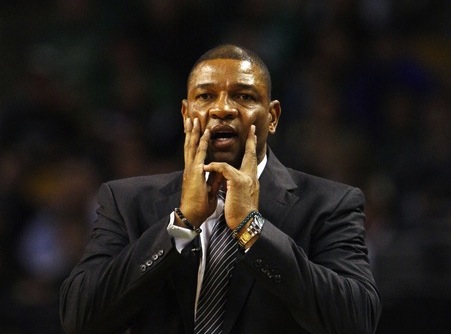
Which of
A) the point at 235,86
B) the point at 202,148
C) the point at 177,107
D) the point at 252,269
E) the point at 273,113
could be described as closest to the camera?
the point at 252,269

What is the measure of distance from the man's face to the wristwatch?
0.27 metres

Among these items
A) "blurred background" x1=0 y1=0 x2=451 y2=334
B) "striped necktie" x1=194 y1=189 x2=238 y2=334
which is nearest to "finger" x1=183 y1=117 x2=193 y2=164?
"striped necktie" x1=194 y1=189 x2=238 y2=334

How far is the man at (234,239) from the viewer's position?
3615mm

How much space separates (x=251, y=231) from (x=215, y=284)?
0.90 feet

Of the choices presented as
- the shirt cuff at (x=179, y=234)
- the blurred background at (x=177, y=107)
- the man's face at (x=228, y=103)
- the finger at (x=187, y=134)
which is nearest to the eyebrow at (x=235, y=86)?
the man's face at (x=228, y=103)

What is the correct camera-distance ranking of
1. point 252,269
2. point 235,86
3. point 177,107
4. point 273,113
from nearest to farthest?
point 252,269, point 235,86, point 273,113, point 177,107

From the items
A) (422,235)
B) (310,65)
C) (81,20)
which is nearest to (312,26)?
(310,65)

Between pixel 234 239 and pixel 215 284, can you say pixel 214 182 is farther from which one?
pixel 215 284

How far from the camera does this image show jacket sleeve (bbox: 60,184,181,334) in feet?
11.9

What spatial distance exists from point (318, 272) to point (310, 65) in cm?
539

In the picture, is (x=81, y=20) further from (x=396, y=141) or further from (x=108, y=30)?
(x=396, y=141)

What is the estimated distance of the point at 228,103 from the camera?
3789 millimetres

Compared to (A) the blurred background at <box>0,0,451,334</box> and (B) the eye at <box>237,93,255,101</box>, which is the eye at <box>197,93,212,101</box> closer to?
(B) the eye at <box>237,93,255,101</box>

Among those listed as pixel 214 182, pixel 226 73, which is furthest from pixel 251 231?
pixel 226 73
